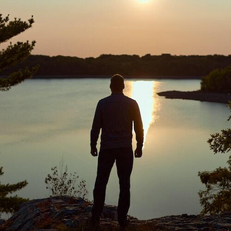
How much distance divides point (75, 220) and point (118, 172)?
1229 mm

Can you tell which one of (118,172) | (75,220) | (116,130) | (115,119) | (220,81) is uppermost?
(220,81)

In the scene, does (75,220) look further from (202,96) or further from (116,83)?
(202,96)

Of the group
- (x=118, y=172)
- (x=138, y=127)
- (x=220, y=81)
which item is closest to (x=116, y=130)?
(x=138, y=127)

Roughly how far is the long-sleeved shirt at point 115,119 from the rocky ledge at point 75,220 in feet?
4.94

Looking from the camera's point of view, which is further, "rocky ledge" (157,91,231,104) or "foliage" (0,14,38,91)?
"rocky ledge" (157,91,231,104)

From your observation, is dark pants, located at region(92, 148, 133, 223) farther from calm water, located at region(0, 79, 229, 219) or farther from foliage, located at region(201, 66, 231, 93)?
foliage, located at region(201, 66, 231, 93)

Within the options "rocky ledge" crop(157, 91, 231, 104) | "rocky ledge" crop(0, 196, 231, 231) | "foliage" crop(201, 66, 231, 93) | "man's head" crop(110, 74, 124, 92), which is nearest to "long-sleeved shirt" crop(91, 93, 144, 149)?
"man's head" crop(110, 74, 124, 92)

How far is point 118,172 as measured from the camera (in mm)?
7777

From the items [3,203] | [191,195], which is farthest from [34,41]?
[191,195]

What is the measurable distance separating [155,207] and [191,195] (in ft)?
8.72

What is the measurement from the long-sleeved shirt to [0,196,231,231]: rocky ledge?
1.50 meters

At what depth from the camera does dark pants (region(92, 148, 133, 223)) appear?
24.9 ft

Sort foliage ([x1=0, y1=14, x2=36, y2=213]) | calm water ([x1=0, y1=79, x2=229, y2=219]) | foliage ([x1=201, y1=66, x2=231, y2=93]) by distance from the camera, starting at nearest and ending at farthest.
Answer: foliage ([x1=0, y1=14, x2=36, y2=213]), calm water ([x1=0, y1=79, x2=229, y2=219]), foliage ([x1=201, y1=66, x2=231, y2=93])

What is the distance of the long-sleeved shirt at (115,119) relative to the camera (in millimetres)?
7574
